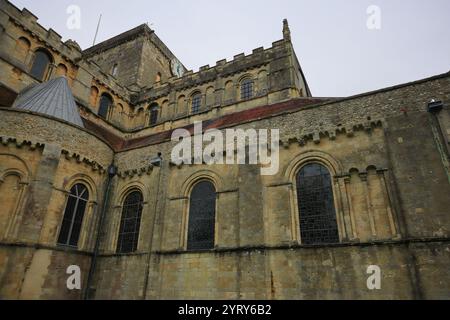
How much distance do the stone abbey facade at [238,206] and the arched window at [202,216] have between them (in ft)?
0.17

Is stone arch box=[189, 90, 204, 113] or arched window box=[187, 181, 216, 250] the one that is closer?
arched window box=[187, 181, 216, 250]

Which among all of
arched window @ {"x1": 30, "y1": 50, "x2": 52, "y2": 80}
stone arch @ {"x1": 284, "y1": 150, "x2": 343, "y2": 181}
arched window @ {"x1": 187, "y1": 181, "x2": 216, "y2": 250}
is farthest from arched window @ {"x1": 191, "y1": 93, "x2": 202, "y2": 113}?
stone arch @ {"x1": 284, "y1": 150, "x2": 343, "y2": 181}

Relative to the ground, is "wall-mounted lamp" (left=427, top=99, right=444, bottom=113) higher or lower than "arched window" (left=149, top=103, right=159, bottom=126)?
lower

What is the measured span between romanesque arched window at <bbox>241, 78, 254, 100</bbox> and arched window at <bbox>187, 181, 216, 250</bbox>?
985cm

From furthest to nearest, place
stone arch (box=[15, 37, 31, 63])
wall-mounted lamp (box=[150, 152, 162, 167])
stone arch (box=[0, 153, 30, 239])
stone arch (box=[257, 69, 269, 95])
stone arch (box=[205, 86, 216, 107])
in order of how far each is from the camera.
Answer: stone arch (box=[205, 86, 216, 107]), stone arch (box=[257, 69, 269, 95]), stone arch (box=[15, 37, 31, 63]), wall-mounted lamp (box=[150, 152, 162, 167]), stone arch (box=[0, 153, 30, 239])

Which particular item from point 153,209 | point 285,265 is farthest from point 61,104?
point 285,265

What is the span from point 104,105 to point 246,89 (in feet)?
39.6

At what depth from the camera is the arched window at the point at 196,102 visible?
23173 mm

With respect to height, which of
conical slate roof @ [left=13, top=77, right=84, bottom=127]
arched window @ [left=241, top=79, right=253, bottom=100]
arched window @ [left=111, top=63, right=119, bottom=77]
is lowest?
conical slate roof @ [left=13, top=77, right=84, bottom=127]

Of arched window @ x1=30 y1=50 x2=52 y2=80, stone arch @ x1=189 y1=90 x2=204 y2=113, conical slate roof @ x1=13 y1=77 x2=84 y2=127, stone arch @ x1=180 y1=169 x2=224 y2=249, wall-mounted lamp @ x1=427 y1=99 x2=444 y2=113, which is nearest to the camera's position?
wall-mounted lamp @ x1=427 y1=99 x2=444 y2=113

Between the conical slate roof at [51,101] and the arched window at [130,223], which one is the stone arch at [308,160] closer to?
the arched window at [130,223]

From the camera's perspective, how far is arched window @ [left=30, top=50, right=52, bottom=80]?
762 inches

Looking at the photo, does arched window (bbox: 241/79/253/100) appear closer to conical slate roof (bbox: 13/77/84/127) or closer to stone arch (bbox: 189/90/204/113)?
stone arch (bbox: 189/90/204/113)
